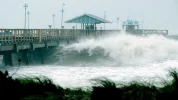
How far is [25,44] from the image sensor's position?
135ft

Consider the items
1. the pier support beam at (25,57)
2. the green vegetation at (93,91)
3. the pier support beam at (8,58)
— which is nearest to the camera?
the green vegetation at (93,91)

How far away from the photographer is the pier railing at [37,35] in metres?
38.9

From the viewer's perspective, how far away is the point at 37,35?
1873 inches

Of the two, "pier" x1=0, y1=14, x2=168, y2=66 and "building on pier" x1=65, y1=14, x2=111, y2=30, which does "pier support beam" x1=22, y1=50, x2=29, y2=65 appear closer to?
"pier" x1=0, y1=14, x2=168, y2=66

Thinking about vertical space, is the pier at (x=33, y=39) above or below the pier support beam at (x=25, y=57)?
above

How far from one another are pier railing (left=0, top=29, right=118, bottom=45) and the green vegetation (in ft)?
94.9

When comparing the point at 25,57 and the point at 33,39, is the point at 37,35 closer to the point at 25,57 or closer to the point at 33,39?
the point at 33,39

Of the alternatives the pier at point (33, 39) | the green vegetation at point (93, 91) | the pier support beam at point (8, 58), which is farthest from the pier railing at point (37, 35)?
the green vegetation at point (93, 91)

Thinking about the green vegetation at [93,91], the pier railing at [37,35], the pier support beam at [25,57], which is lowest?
the pier support beam at [25,57]

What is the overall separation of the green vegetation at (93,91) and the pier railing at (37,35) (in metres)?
28.9

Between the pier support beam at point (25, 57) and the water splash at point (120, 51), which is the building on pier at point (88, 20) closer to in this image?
the water splash at point (120, 51)

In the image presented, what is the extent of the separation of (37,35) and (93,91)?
40.1 metres

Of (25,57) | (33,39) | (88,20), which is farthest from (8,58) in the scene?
(88,20)

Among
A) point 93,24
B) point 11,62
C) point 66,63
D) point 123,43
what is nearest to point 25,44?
point 11,62
